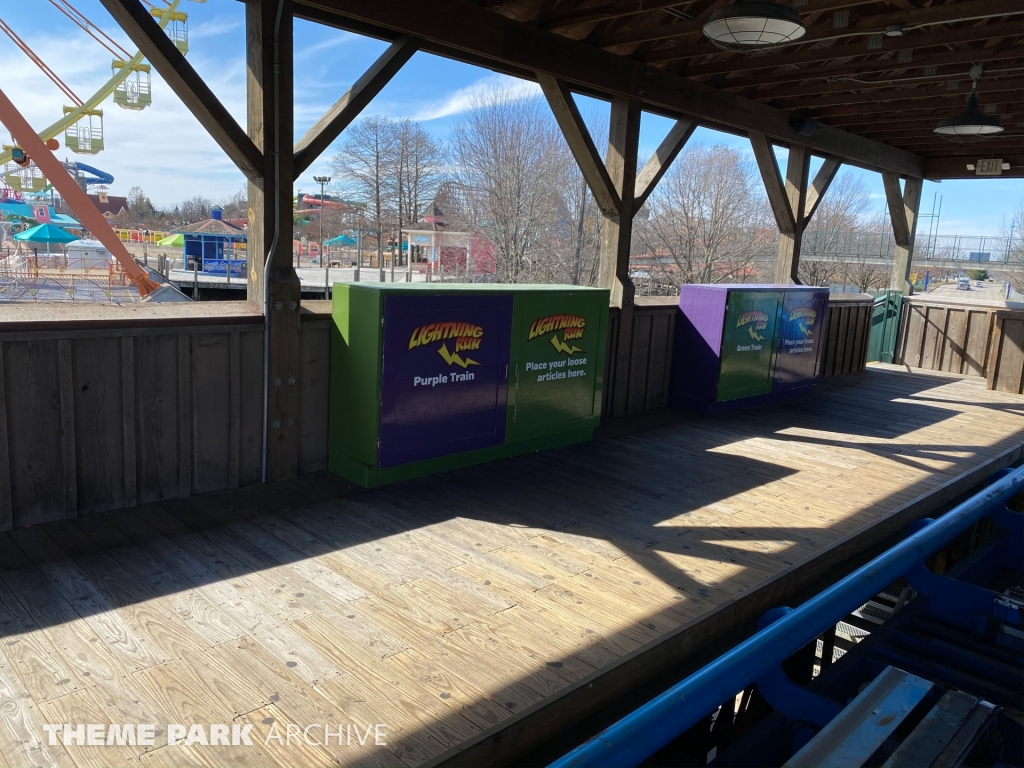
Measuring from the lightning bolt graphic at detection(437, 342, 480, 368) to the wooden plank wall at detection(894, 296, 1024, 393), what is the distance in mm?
8883

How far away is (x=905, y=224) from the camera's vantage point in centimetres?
1315

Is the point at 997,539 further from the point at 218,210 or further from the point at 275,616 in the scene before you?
the point at 218,210

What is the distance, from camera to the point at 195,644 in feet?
9.76

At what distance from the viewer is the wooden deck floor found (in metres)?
2.55

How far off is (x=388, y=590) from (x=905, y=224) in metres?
12.9

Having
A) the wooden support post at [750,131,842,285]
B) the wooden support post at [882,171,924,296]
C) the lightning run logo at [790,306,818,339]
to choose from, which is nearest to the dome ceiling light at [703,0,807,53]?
the lightning run logo at [790,306,818,339]

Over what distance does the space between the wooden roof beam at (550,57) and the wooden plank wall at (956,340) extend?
4249 mm

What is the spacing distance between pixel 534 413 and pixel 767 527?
2084 millimetres

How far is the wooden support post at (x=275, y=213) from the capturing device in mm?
4644

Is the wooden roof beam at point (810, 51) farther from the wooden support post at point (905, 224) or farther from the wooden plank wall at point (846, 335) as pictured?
the wooden support post at point (905, 224)

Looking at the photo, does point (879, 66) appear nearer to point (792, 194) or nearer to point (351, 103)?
point (792, 194)

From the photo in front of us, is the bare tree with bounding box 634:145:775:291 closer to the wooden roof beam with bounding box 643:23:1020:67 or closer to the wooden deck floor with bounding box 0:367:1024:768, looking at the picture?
the wooden roof beam with bounding box 643:23:1020:67

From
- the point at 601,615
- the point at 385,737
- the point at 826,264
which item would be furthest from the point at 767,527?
the point at 826,264

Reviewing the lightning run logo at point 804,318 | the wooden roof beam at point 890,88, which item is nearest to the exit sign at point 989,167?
the wooden roof beam at point 890,88
